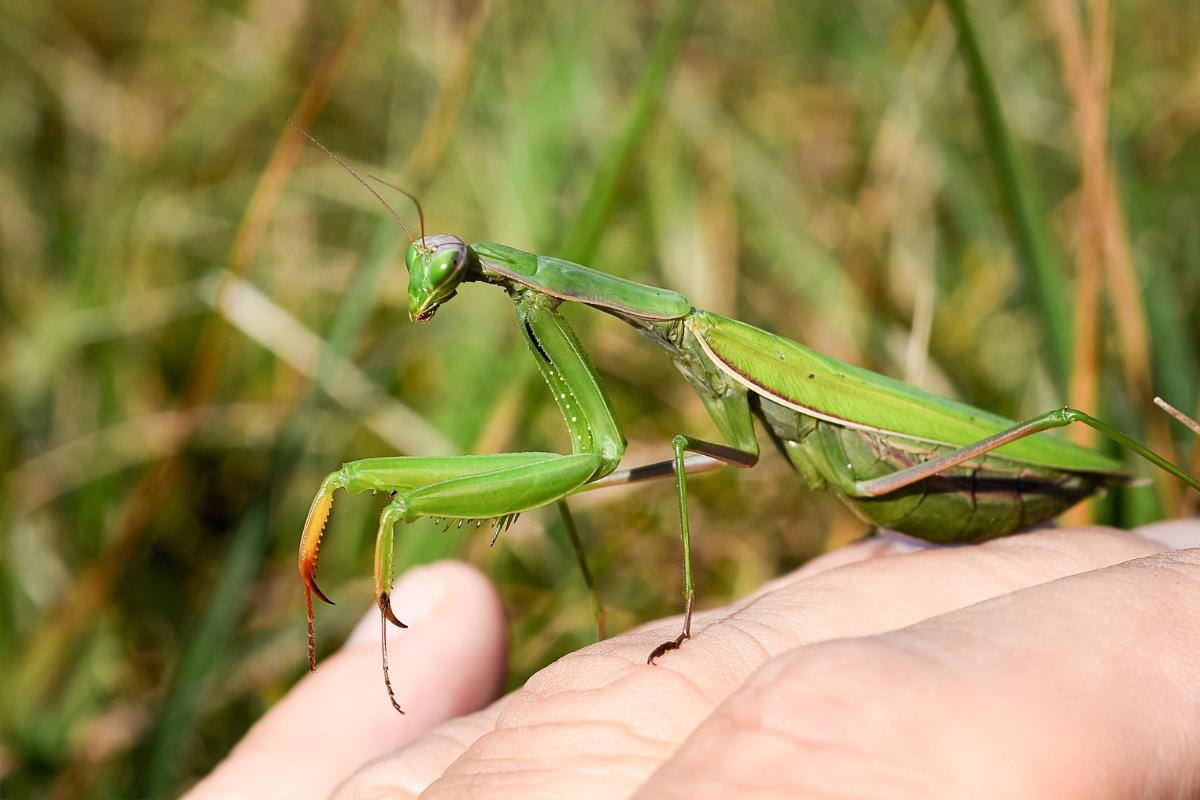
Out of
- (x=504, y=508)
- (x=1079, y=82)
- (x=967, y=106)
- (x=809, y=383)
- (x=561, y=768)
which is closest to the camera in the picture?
(x=561, y=768)

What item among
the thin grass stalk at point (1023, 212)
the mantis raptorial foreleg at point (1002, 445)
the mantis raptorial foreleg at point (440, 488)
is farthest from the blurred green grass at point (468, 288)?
the mantis raptorial foreleg at point (440, 488)

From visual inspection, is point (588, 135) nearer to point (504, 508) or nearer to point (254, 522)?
point (254, 522)

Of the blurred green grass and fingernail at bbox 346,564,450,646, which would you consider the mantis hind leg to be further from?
the blurred green grass

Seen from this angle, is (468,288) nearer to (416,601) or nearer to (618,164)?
(618,164)

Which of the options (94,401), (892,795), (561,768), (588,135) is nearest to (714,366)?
(561,768)

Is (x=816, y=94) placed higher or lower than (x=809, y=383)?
higher

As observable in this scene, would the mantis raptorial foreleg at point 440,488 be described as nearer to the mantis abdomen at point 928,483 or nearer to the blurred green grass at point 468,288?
the mantis abdomen at point 928,483
